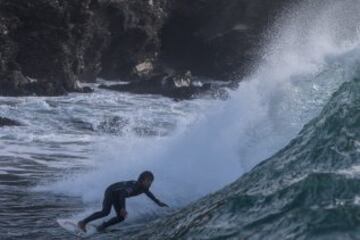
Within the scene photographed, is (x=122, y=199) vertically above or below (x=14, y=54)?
below

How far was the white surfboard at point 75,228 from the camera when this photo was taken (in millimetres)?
8680

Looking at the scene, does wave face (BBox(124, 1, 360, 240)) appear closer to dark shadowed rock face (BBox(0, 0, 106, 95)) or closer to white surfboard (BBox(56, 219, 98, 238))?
white surfboard (BBox(56, 219, 98, 238))

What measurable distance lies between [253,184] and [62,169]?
7.40 m

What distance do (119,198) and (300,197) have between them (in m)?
4.11

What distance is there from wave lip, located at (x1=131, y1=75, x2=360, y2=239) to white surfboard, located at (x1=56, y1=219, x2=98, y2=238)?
1.45m

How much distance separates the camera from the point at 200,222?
19.6 ft

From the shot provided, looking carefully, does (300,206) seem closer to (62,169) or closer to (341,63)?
(341,63)

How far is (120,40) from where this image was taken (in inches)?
1297

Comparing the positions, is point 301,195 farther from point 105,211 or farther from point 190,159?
point 190,159

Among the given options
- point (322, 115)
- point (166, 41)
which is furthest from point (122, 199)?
point (166, 41)

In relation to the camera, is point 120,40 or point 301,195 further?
point 120,40

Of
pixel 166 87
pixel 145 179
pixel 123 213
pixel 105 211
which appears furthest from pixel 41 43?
pixel 123 213

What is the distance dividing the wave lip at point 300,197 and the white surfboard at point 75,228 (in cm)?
145

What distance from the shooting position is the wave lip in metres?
4.98
